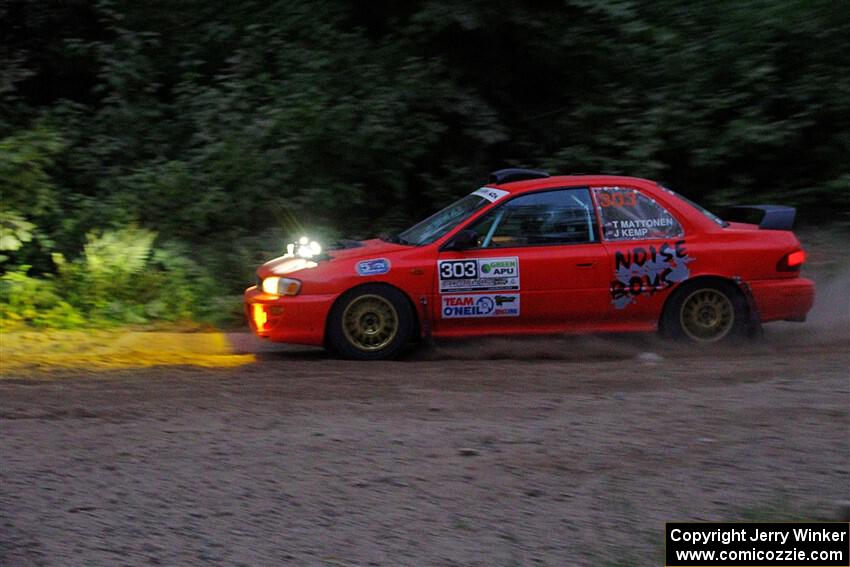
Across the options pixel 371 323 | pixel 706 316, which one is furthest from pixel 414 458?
pixel 706 316

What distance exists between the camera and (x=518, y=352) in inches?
361

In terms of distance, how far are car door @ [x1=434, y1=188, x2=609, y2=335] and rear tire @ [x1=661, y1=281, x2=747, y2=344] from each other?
60 cm

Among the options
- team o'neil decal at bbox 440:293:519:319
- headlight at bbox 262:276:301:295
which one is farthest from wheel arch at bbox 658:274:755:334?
headlight at bbox 262:276:301:295

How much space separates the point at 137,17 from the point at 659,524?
12001 mm

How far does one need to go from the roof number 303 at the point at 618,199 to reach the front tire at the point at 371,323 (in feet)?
6.04

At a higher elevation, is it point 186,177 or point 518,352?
point 186,177

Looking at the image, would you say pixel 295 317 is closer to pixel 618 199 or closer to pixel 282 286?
pixel 282 286

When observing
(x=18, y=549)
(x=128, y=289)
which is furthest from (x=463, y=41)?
(x=18, y=549)

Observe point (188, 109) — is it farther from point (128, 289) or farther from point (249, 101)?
point (128, 289)

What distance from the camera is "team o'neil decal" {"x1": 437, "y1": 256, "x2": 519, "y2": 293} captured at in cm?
897

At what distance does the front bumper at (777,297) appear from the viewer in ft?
29.9

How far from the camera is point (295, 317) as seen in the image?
8.92 meters

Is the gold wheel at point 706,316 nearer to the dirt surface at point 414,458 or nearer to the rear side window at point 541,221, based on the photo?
the dirt surface at point 414,458

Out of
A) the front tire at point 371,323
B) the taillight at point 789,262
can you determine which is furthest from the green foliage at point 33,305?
the taillight at point 789,262
